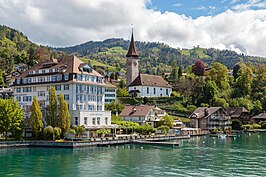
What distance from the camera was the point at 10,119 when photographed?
217 ft

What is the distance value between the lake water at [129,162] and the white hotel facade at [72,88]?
13821mm

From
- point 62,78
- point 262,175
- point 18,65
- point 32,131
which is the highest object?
point 18,65

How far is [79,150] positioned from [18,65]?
4451 inches

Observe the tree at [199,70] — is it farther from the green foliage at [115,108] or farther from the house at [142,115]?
the house at [142,115]

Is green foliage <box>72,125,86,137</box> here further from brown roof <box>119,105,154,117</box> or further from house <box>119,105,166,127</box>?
brown roof <box>119,105,154,117</box>

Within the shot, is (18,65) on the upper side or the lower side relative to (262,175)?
upper

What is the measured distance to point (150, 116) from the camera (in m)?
103

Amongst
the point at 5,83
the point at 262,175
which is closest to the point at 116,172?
the point at 262,175

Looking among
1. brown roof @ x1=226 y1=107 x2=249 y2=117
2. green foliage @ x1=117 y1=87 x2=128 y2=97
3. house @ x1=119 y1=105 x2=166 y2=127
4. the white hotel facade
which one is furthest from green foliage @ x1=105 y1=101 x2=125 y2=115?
brown roof @ x1=226 y1=107 x2=249 y2=117

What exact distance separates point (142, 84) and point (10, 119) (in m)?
73.3

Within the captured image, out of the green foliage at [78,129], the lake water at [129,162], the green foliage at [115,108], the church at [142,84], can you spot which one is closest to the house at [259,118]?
the church at [142,84]

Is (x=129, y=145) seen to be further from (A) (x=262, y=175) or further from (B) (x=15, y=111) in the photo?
(A) (x=262, y=175)

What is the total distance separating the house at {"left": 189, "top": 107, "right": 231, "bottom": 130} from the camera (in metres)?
118

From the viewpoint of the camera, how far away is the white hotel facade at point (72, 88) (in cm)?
7569
